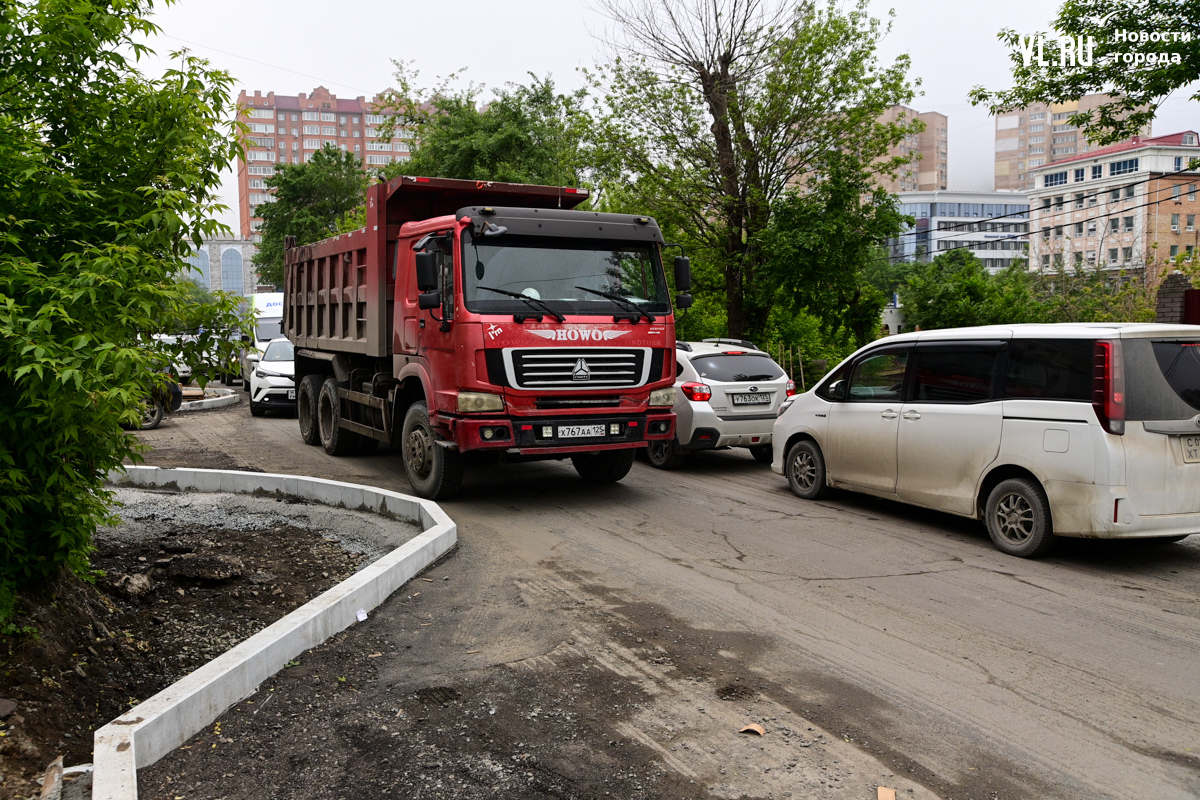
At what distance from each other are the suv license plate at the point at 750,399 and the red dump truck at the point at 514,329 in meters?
2.05

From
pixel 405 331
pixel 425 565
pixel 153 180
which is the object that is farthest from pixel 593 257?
pixel 153 180

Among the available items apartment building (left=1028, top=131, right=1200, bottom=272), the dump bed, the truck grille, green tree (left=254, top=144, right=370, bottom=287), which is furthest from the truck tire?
apartment building (left=1028, top=131, right=1200, bottom=272)

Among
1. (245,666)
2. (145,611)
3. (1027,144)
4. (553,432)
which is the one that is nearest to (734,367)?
(553,432)

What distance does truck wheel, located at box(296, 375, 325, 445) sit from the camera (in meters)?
13.8

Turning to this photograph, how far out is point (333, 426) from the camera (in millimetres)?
12859

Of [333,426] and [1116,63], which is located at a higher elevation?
[1116,63]

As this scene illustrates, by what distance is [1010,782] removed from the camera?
3.52 metres

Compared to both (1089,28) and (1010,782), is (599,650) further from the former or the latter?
(1089,28)

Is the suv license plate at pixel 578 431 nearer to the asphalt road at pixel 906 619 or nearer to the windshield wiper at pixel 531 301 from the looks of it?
the asphalt road at pixel 906 619

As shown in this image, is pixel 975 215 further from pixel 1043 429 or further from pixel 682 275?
pixel 1043 429

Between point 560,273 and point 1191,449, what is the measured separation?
18.0 ft

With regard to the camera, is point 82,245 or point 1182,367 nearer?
point 82,245

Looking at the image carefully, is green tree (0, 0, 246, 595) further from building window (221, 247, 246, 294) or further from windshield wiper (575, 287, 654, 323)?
building window (221, 247, 246, 294)

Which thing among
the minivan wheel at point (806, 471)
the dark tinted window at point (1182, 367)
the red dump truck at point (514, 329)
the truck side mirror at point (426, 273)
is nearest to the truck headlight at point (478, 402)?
the red dump truck at point (514, 329)
